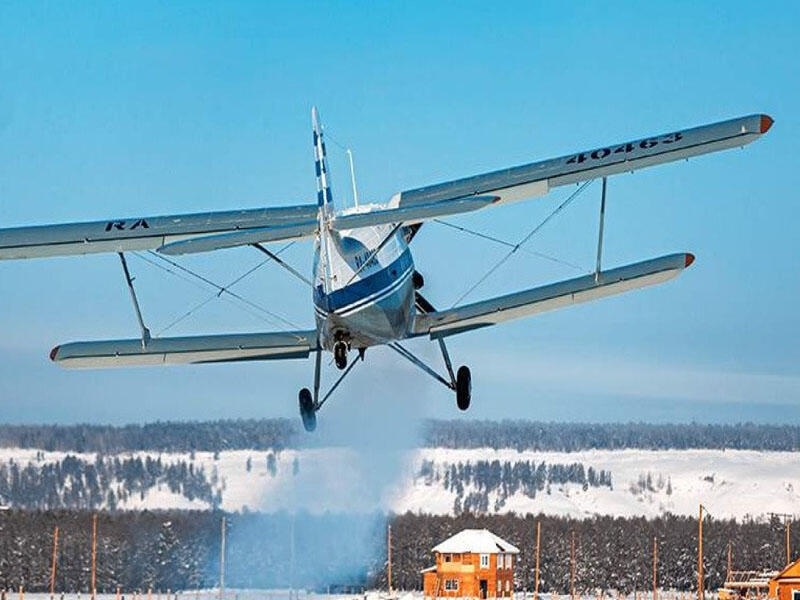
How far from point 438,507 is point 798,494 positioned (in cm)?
5270

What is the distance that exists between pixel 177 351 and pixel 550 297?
668cm

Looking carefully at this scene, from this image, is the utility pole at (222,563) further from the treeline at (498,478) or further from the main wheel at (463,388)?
the treeline at (498,478)

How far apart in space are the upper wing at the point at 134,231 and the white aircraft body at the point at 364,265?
0.02 m

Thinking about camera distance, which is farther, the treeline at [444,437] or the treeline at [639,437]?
the treeline at [639,437]

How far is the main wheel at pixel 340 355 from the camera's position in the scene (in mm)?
27781

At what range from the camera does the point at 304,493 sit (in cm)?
5678

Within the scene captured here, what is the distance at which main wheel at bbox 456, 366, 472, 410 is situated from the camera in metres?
31.9

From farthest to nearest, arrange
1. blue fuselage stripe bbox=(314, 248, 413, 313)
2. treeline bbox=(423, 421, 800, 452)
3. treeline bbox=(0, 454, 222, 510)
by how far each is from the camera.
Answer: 1. treeline bbox=(423, 421, 800, 452)
2. treeline bbox=(0, 454, 222, 510)
3. blue fuselage stripe bbox=(314, 248, 413, 313)

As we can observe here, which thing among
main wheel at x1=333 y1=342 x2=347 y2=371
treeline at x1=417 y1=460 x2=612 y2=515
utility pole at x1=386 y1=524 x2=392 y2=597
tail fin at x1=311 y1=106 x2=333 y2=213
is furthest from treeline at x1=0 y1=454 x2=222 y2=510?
treeline at x1=417 y1=460 x2=612 y2=515

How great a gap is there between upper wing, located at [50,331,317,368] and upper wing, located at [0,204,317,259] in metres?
1.90

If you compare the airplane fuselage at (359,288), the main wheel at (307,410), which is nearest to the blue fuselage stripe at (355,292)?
the airplane fuselage at (359,288)

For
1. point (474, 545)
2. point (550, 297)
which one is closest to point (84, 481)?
point (474, 545)

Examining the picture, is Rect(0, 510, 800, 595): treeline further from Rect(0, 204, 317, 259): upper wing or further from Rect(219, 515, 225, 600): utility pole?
Rect(0, 204, 317, 259): upper wing

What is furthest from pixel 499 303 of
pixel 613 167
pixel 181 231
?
pixel 181 231
